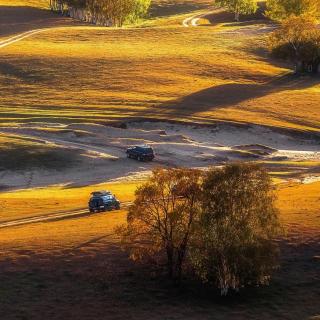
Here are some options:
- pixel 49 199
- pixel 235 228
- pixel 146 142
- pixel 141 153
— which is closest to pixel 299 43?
pixel 146 142

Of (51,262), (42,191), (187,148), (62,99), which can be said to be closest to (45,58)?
(62,99)

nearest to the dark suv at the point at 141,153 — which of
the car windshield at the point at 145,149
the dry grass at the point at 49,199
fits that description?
the car windshield at the point at 145,149

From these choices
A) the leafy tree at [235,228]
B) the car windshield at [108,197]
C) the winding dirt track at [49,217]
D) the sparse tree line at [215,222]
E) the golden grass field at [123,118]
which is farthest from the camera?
the car windshield at [108,197]

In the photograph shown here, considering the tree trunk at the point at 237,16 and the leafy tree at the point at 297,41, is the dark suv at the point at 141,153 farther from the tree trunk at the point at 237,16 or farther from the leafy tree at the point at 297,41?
the tree trunk at the point at 237,16

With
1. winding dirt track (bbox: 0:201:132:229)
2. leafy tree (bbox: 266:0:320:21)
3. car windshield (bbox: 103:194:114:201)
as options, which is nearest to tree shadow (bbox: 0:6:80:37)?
leafy tree (bbox: 266:0:320:21)

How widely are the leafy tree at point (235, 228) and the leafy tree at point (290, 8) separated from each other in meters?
137

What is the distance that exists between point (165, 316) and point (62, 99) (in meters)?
72.3

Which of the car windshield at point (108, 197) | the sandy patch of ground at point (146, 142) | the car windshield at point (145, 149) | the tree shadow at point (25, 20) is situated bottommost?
the sandy patch of ground at point (146, 142)

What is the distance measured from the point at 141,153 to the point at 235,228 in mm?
37801

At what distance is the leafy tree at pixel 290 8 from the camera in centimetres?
17388

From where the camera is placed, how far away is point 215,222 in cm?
4091

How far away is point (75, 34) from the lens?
507 ft

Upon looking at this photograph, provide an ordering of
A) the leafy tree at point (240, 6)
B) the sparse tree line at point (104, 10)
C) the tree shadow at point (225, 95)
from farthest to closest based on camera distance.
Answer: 1. the leafy tree at point (240, 6)
2. the sparse tree line at point (104, 10)
3. the tree shadow at point (225, 95)

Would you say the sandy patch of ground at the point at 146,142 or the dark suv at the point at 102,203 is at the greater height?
the dark suv at the point at 102,203
